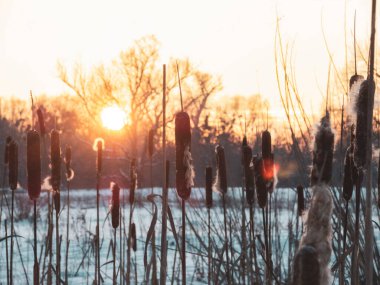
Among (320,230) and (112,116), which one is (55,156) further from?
(112,116)

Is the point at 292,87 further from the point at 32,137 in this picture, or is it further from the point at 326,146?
the point at 326,146

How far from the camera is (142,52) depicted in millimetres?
33375

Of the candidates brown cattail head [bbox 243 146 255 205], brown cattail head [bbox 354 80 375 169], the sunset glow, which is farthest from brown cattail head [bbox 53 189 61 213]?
the sunset glow

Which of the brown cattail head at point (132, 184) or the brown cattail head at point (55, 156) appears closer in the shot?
the brown cattail head at point (55, 156)

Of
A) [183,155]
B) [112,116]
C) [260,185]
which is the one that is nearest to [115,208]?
[260,185]

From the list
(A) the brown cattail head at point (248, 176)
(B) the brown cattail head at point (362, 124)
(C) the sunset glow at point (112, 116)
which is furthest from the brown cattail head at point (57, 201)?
(C) the sunset glow at point (112, 116)

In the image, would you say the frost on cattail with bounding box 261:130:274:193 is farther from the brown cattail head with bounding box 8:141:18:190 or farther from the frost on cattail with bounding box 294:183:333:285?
the frost on cattail with bounding box 294:183:333:285

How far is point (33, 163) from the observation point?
145cm

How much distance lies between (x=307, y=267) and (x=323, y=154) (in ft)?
0.70

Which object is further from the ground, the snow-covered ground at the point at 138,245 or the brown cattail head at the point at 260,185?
the brown cattail head at the point at 260,185

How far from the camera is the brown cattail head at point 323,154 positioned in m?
0.61

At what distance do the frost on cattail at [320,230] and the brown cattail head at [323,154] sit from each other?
0.08 feet

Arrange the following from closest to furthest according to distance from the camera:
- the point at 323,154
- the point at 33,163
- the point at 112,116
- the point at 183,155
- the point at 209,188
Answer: the point at 323,154
the point at 183,155
the point at 33,163
the point at 209,188
the point at 112,116

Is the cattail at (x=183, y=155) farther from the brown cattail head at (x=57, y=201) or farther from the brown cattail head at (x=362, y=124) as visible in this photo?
the brown cattail head at (x=57, y=201)
